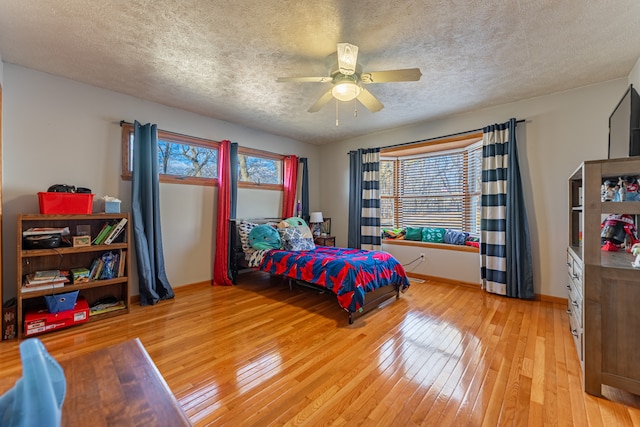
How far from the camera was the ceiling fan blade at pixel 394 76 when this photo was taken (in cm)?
205

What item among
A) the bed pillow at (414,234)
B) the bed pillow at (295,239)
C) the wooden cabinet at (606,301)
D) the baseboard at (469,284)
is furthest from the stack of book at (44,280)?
the bed pillow at (414,234)

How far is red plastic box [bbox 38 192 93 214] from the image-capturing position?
255 centimetres

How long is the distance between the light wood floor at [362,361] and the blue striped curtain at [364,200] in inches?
64.6

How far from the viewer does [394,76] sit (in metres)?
2.14

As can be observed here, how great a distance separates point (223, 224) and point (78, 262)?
1648mm

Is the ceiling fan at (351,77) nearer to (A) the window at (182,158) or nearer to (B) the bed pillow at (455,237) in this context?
(A) the window at (182,158)

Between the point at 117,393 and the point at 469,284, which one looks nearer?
the point at 117,393

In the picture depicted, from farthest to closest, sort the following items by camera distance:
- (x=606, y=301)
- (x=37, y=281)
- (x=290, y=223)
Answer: (x=290, y=223) < (x=37, y=281) < (x=606, y=301)

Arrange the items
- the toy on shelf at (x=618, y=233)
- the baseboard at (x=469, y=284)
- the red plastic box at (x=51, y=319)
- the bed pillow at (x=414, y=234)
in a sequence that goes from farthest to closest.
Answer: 1. the bed pillow at (x=414, y=234)
2. the baseboard at (x=469, y=284)
3. the red plastic box at (x=51, y=319)
4. the toy on shelf at (x=618, y=233)

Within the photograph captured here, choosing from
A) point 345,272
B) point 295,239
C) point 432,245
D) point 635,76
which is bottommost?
point 345,272

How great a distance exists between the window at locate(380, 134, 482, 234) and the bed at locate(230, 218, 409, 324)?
1.86 m

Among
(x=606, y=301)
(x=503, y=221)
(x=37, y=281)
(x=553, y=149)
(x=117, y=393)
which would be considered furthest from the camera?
(x=503, y=221)

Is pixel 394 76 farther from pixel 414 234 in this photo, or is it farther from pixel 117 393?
pixel 414 234

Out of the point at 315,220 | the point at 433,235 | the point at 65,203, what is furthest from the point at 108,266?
the point at 433,235
